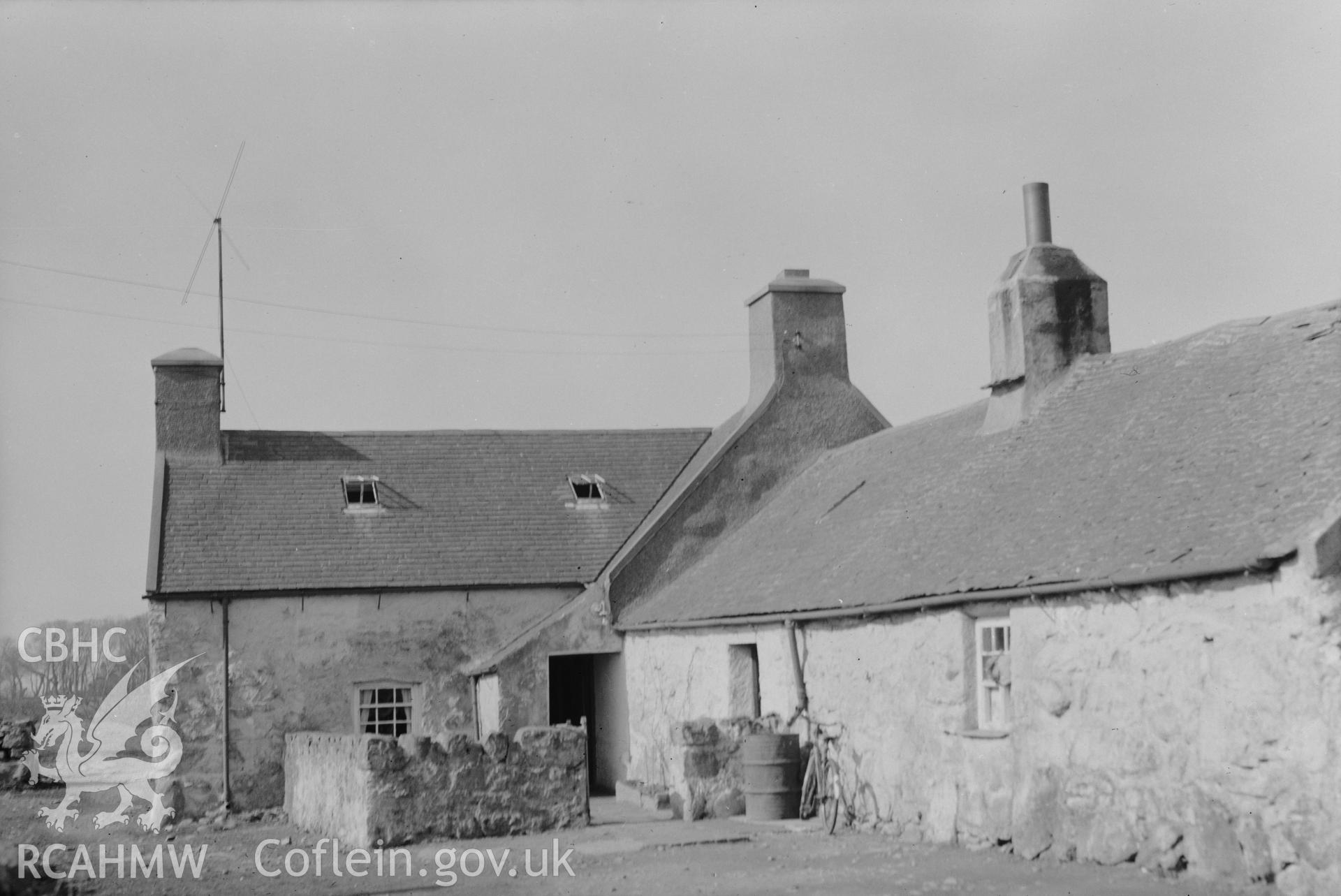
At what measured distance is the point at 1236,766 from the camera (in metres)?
12.0

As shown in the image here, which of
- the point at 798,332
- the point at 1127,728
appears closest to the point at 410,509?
the point at 798,332

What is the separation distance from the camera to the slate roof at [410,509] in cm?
2528

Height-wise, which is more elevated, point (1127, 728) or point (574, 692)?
point (1127, 728)

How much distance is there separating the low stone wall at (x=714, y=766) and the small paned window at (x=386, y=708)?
721 cm

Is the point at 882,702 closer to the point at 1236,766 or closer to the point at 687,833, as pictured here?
the point at 687,833

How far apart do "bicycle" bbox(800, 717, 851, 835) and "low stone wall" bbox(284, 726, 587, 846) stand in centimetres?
273

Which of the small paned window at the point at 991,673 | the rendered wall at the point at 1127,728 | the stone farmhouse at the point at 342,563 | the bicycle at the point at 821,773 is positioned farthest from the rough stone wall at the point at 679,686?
the small paned window at the point at 991,673

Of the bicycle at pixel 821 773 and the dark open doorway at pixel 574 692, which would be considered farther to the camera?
the dark open doorway at pixel 574 692

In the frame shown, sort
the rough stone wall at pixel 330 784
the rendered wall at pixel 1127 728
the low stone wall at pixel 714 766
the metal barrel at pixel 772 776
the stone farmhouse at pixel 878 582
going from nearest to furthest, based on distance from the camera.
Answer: the rendered wall at pixel 1127 728
the stone farmhouse at pixel 878 582
the rough stone wall at pixel 330 784
the metal barrel at pixel 772 776
the low stone wall at pixel 714 766

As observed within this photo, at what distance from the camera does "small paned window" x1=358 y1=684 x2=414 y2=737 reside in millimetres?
24922

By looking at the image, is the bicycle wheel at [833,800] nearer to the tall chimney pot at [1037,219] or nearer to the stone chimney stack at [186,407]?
the tall chimney pot at [1037,219]

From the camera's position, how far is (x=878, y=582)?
17.4 m

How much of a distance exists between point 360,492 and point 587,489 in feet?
13.8

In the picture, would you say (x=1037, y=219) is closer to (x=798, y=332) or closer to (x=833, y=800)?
(x=798, y=332)
